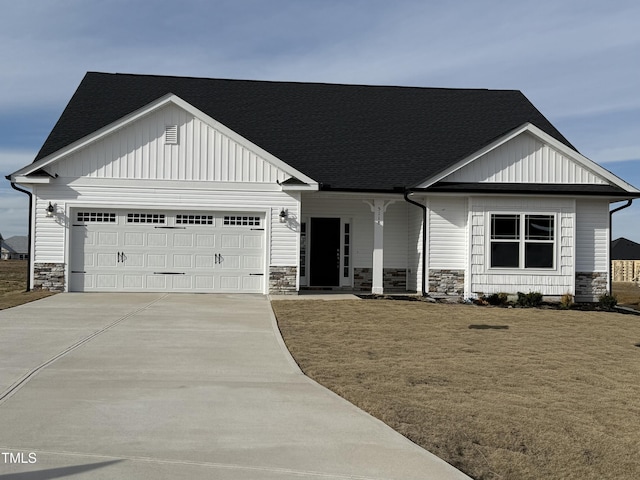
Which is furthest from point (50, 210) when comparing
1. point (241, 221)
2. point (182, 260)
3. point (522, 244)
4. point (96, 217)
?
point (522, 244)

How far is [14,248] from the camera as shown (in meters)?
96.1

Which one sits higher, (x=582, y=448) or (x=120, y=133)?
(x=120, y=133)

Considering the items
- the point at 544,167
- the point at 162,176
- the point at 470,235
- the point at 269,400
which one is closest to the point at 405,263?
the point at 470,235

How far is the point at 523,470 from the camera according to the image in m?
5.86

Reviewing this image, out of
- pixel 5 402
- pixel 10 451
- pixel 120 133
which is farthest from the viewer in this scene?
pixel 120 133

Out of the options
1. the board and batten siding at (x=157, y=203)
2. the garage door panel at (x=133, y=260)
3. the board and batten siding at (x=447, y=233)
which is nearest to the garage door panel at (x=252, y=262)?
the board and batten siding at (x=157, y=203)

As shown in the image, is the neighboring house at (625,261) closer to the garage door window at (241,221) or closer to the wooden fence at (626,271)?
the wooden fence at (626,271)

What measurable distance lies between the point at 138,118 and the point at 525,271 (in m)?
11.6

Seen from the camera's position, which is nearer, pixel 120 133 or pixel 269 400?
pixel 269 400

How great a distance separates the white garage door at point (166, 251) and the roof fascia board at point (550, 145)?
527 centimetres

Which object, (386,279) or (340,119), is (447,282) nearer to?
(386,279)

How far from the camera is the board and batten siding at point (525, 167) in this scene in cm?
2047

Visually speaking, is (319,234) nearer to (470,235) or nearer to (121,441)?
(470,235)

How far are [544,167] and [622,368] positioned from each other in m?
11.1
